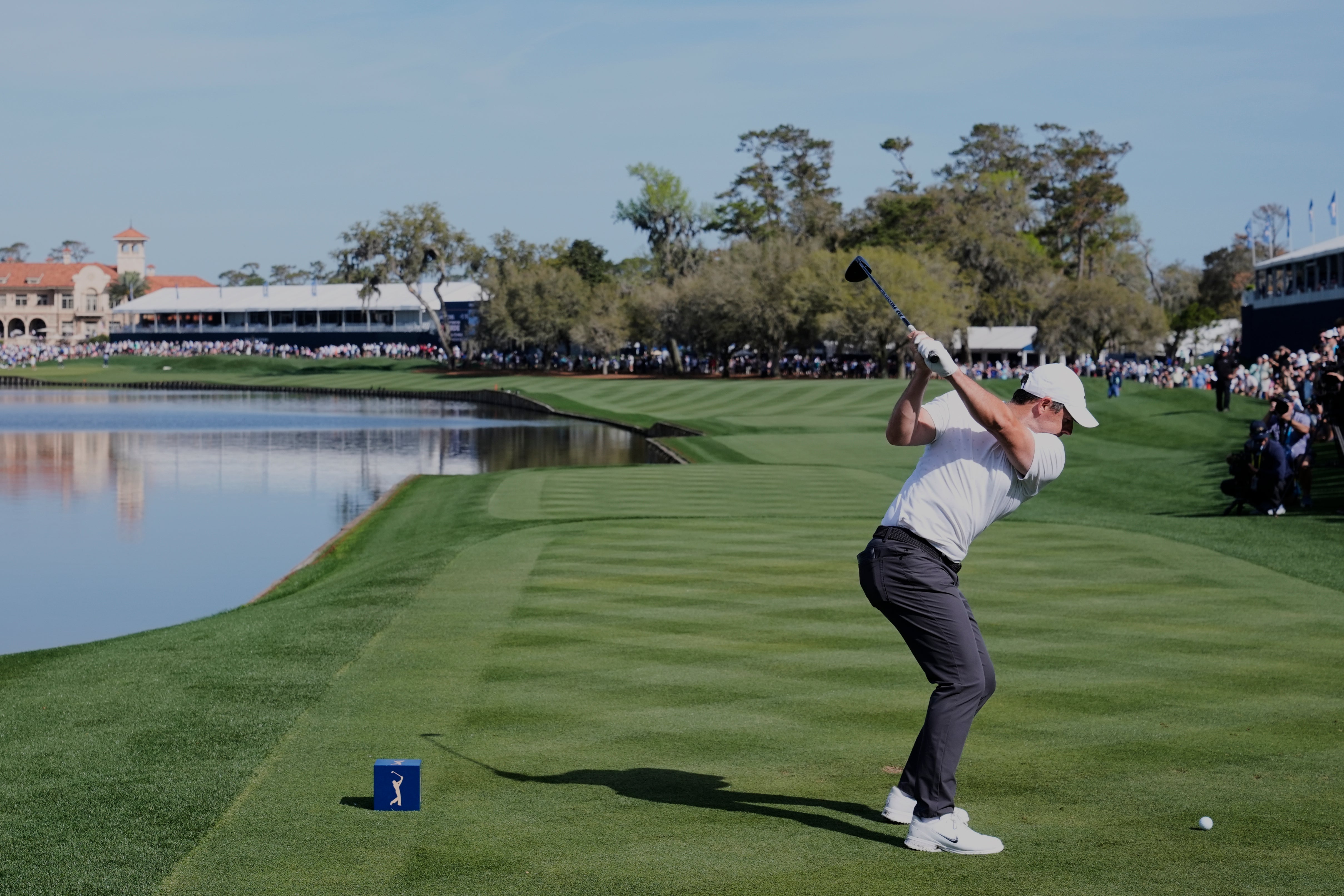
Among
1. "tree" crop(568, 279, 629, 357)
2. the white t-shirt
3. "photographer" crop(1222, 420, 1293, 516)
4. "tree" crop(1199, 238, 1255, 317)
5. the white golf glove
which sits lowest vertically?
"photographer" crop(1222, 420, 1293, 516)

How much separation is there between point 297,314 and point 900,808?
15750 centimetres

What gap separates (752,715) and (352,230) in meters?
114

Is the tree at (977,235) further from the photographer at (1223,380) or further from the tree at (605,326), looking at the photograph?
the photographer at (1223,380)

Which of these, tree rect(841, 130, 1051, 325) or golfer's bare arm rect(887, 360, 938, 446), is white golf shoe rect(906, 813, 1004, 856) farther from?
tree rect(841, 130, 1051, 325)

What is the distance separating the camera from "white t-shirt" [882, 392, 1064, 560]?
6.41 m

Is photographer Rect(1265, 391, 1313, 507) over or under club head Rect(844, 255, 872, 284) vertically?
under

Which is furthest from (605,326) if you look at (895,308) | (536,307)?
(895,308)

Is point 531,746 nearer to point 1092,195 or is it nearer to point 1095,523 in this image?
point 1095,523

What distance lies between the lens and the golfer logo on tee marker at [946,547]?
21.0 feet

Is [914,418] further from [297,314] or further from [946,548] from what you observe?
[297,314]

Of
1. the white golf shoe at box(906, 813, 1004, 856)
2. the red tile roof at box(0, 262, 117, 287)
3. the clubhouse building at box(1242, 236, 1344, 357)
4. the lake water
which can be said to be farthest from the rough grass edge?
the red tile roof at box(0, 262, 117, 287)

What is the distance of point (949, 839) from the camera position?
254 inches

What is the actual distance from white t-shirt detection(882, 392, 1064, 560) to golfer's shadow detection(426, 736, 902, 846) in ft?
5.16

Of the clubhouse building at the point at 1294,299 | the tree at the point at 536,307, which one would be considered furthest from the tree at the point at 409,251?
the clubhouse building at the point at 1294,299
